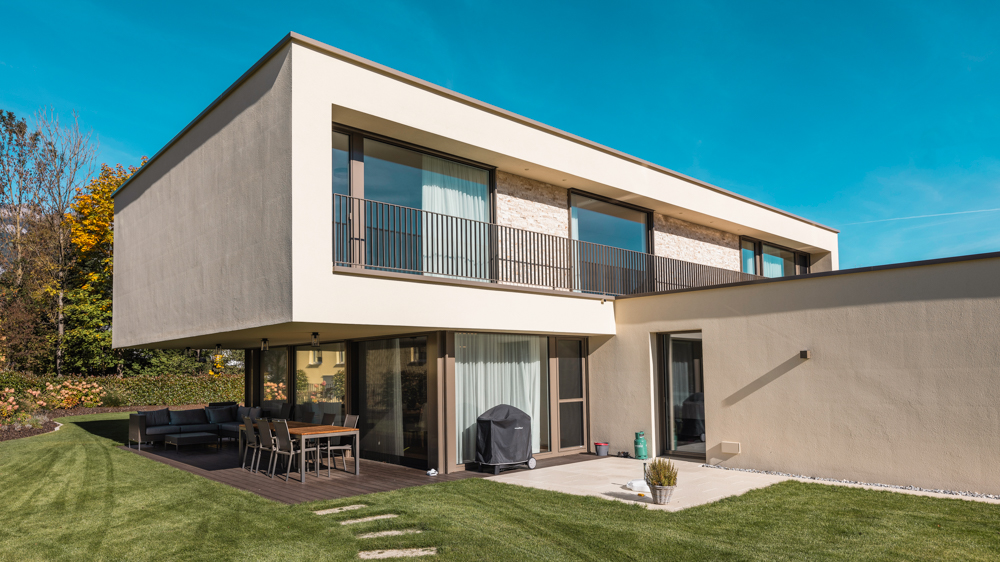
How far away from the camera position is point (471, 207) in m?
11.0

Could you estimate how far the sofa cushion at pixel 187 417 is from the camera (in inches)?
526

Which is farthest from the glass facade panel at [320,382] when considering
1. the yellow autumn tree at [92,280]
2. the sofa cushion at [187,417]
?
the yellow autumn tree at [92,280]

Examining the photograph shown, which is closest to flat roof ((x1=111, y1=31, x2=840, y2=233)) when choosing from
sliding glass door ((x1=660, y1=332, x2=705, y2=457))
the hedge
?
sliding glass door ((x1=660, y1=332, x2=705, y2=457))

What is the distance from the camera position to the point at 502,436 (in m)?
9.62

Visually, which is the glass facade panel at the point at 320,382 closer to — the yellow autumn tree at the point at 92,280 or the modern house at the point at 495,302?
the modern house at the point at 495,302

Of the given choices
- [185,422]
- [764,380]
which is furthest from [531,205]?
[185,422]

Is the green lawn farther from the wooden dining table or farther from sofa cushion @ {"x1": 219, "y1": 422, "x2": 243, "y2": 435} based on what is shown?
sofa cushion @ {"x1": 219, "y1": 422, "x2": 243, "y2": 435}

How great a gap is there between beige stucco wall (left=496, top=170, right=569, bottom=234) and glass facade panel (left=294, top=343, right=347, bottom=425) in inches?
155

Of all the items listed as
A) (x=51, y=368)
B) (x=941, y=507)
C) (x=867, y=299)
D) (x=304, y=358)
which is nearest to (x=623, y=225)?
(x=867, y=299)

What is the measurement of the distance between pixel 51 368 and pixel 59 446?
557 inches

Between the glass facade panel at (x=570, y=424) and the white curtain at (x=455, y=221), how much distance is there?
311cm

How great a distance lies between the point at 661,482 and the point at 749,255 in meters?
12.5

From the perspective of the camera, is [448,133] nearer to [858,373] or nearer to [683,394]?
[683,394]

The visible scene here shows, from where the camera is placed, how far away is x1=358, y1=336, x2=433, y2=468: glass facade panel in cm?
1011
